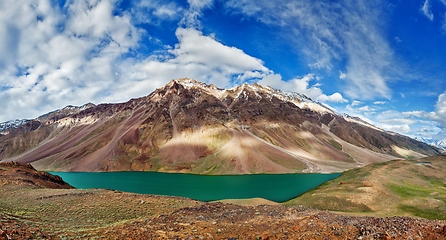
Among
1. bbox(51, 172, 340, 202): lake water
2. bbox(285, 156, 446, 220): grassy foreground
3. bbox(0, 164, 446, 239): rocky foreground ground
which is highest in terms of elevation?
bbox(0, 164, 446, 239): rocky foreground ground

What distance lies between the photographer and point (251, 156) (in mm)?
181000

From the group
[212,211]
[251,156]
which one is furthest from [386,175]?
[251,156]

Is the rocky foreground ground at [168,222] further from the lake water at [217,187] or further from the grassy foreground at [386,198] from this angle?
the lake water at [217,187]

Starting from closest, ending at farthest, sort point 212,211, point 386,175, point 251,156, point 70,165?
point 212,211 → point 386,175 → point 251,156 → point 70,165

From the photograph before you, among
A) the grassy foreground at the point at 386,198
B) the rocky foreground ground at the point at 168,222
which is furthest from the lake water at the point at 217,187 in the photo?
the rocky foreground ground at the point at 168,222

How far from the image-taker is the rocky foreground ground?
15.1m

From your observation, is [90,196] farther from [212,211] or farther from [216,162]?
[216,162]

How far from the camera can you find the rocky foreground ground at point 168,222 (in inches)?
595

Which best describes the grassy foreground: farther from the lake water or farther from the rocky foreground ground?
the rocky foreground ground

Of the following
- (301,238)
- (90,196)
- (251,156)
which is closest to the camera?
(301,238)

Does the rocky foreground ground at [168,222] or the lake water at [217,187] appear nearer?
the rocky foreground ground at [168,222]

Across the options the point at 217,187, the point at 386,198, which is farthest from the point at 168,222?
the point at 217,187

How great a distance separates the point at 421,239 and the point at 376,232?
2.06m

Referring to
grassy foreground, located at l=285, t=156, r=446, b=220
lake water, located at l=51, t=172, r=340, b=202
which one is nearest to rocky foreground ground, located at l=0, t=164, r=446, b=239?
grassy foreground, located at l=285, t=156, r=446, b=220
